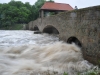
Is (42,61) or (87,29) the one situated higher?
(87,29)

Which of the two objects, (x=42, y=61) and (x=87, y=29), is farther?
(x=87, y=29)

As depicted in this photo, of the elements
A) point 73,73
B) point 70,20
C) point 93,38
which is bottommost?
point 73,73

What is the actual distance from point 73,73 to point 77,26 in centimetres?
269

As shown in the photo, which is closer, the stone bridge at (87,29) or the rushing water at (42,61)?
the rushing water at (42,61)

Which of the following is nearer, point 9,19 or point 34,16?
point 9,19

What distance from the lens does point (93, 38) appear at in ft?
18.3

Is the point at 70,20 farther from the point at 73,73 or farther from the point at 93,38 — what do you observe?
the point at 73,73

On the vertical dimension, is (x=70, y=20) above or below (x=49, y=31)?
above

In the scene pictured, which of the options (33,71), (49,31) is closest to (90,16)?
(33,71)

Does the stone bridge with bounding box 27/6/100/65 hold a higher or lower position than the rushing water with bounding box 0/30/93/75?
higher

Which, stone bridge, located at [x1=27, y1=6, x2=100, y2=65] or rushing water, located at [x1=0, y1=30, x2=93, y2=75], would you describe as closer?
rushing water, located at [x1=0, y1=30, x2=93, y2=75]

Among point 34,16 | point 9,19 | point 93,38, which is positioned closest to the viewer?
point 93,38

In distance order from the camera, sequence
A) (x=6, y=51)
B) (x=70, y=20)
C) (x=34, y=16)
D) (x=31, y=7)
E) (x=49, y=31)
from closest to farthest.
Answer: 1. (x=6, y=51)
2. (x=70, y=20)
3. (x=49, y=31)
4. (x=34, y=16)
5. (x=31, y=7)

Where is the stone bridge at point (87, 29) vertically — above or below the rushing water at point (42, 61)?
above
